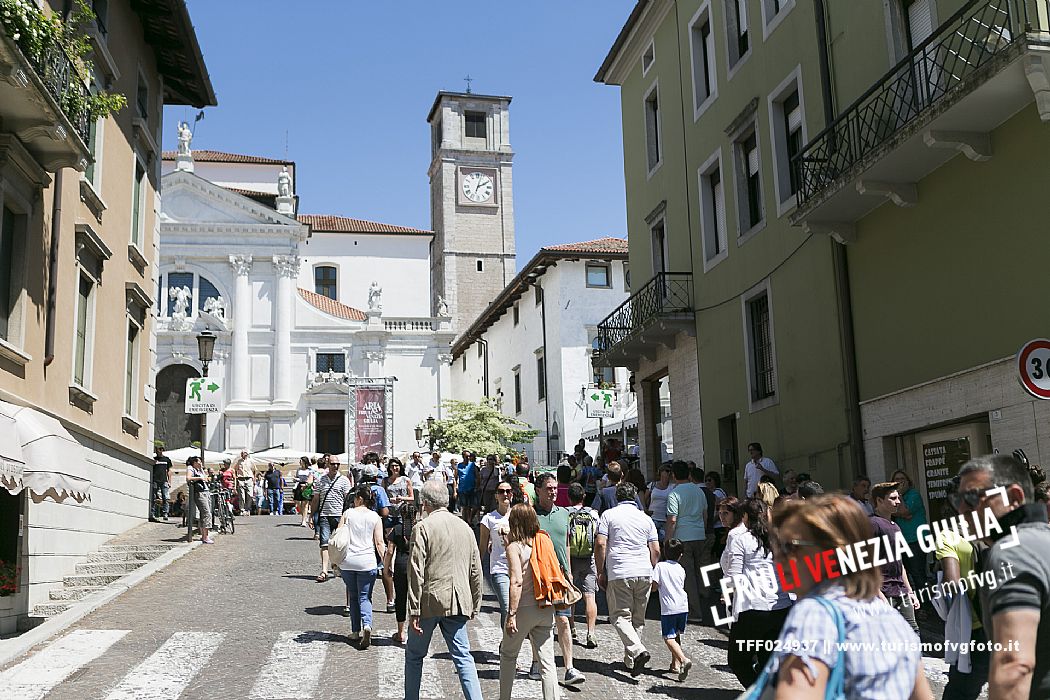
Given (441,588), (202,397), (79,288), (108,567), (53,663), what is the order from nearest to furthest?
1. (441,588)
2. (53,663)
3. (108,567)
4. (79,288)
5. (202,397)

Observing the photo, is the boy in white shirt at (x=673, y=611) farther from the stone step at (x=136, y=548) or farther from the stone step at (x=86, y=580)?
the stone step at (x=136, y=548)

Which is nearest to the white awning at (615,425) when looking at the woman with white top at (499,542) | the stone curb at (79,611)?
the stone curb at (79,611)

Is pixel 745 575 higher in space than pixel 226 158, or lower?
lower

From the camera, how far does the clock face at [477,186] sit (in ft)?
246

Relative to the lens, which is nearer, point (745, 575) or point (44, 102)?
point (745, 575)

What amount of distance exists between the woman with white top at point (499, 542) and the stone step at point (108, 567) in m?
8.29

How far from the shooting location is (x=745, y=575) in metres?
8.99

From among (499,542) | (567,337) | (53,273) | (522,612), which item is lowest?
(522,612)

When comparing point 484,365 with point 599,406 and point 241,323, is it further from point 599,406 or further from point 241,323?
point 599,406

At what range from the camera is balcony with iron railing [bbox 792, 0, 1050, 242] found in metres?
11.2

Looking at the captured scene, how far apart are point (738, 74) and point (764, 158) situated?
230 cm

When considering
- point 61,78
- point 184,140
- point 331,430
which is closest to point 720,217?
point 61,78

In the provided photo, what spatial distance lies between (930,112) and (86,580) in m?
13.6

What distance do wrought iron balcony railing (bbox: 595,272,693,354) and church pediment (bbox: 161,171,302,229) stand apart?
1060 inches
